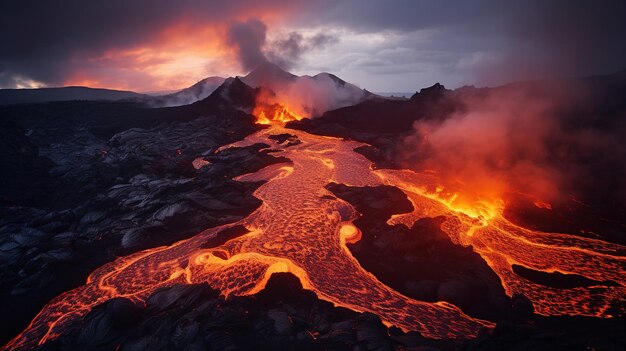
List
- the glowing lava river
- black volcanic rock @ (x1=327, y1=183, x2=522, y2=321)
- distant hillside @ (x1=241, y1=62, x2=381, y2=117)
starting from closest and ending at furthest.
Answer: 1. the glowing lava river
2. black volcanic rock @ (x1=327, y1=183, x2=522, y2=321)
3. distant hillside @ (x1=241, y1=62, x2=381, y2=117)

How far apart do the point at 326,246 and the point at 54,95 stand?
147 metres

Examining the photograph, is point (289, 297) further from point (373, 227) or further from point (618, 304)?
point (618, 304)

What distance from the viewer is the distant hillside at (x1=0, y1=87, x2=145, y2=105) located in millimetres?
105569

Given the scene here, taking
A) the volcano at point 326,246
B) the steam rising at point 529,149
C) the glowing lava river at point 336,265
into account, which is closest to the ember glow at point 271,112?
the volcano at point 326,246

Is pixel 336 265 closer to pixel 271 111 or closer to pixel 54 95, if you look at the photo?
pixel 271 111

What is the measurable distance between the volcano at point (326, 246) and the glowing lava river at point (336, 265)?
101 millimetres

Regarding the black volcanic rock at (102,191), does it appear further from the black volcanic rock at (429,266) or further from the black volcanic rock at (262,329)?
the black volcanic rock at (429,266)

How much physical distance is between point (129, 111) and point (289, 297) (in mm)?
68681

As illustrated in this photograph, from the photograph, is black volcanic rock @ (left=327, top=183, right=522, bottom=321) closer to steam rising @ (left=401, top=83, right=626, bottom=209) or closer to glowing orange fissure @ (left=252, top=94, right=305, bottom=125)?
steam rising @ (left=401, top=83, right=626, bottom=209)

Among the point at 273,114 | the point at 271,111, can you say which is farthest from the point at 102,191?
the point at 271,111

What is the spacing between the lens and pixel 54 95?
120 m

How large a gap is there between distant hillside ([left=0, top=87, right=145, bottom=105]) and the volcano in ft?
303

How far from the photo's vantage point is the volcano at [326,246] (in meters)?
11.6

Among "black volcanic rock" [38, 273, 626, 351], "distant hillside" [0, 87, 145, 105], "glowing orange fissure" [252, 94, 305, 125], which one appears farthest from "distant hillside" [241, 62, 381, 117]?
"distant hillside" [0, 87, 145, 105]
